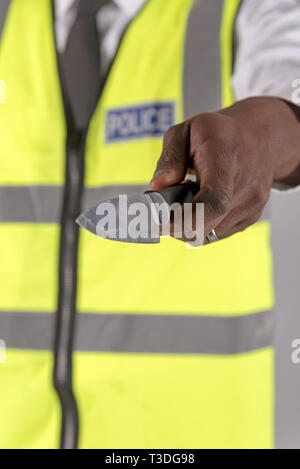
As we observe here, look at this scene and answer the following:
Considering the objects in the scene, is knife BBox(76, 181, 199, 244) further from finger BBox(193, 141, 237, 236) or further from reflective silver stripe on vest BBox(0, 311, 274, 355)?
reflective silver stripe on vest BBox(0, 311, 274, 355)

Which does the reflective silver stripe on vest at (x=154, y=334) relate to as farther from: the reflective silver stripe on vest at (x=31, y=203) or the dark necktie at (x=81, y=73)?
the dark necktie at (x=81, y=73)

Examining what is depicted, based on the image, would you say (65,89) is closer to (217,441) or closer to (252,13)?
(252,13)

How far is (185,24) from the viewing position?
1.81ft

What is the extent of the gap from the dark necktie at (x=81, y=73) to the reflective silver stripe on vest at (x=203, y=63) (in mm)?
100

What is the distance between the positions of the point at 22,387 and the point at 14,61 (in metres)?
0.36

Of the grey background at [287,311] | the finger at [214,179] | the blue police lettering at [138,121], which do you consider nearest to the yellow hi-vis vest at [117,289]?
the blue police lettering at [138,121]

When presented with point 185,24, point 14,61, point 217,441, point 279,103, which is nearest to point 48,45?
point 14,61

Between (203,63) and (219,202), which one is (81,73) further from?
(219,202)

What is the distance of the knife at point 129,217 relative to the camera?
0.86 ft

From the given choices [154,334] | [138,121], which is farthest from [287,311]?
[138,121]

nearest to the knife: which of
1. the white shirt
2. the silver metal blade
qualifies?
the silver metal blade

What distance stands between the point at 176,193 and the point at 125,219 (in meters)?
0.04

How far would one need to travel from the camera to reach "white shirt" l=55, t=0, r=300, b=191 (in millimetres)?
486

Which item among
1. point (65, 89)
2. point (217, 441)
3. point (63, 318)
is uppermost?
point (65, 89)
